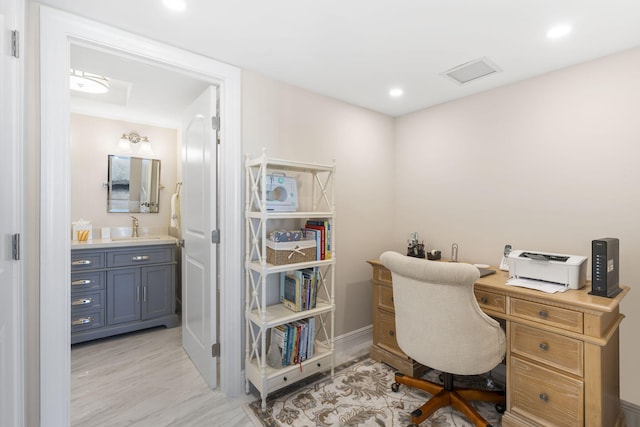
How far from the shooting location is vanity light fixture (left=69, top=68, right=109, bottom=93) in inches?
94.6

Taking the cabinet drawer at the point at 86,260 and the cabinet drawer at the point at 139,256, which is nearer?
the cabinet drawer at the point at 86,260

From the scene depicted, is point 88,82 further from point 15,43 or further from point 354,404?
point 354,404

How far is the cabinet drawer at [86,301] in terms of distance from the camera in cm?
267

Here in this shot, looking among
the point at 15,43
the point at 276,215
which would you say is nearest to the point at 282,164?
the point at 276,215

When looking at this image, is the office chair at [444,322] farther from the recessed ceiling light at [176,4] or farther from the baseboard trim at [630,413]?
the recessed ceiling light at [176,4]

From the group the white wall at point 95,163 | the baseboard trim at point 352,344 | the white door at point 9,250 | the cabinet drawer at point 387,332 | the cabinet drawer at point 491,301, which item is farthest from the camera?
the white wall at point 95,163

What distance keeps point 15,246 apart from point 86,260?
5.80 feet

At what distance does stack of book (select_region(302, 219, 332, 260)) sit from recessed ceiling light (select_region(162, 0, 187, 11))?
4.79 ft

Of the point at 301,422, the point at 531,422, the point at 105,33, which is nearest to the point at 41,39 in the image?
the point at 105,33

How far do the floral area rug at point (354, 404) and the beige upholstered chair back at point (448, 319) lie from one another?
17.5 inches

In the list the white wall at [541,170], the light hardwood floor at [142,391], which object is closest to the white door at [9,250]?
the light hardwood floor at [142,391]

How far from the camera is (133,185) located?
11.2 ft

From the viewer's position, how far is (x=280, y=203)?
203 centimetres

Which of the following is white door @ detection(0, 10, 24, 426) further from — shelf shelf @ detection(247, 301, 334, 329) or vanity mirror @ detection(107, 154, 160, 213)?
vanity mirror @ detection(107, 154, 160, 213)
